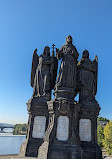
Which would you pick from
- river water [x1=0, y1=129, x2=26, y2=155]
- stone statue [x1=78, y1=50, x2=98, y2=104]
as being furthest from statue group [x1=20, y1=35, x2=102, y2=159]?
river water [x1=0, y1=129, x2=26, y2=155]

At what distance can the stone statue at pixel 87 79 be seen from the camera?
9.42 meters

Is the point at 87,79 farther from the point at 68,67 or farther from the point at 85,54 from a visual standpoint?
the point at 85,54

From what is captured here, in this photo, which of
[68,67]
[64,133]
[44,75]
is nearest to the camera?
[64,133]

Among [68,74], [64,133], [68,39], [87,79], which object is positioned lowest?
[64,133]

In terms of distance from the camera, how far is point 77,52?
10039 mm

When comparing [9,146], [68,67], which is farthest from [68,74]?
[9,146]

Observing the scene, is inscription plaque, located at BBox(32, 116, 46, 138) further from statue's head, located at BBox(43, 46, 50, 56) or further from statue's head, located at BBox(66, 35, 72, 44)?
statue's head, located at BBox(66, 35, 72, 44)

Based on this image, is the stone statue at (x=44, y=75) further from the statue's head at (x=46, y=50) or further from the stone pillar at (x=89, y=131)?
the stone pillar at (x=89, y=131)

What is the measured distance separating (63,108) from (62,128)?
1091 mm

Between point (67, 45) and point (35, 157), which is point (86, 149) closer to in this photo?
point (35, 157)

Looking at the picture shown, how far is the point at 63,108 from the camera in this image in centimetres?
800

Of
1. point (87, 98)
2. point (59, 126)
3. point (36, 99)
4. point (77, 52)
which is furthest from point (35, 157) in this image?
point (77, 52)

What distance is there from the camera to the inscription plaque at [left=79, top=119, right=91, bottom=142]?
8.55 metres

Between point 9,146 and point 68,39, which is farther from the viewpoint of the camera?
point 9,146
